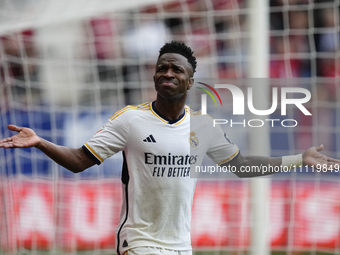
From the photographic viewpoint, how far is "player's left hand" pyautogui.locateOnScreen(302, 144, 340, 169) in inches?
119

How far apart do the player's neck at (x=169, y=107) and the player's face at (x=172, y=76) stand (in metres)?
0.05

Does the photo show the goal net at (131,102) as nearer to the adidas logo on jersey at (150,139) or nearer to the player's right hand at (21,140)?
the adidas logo on jersey at (150,139)

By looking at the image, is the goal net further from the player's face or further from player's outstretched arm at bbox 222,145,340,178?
the player's face

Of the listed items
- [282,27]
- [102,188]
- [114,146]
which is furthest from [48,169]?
[282,27]

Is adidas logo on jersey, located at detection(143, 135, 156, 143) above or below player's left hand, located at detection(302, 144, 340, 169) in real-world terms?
above

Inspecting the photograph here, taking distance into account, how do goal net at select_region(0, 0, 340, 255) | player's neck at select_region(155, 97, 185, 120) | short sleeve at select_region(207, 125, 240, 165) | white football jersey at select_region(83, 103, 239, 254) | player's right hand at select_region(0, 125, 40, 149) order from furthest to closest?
1. goal net at select_region(0, 0, 340, 255)
2. short sleeve at select_region(207, 125, 240, 165)
3. player's neck at select_region(155, 97, 185, 120)
4. white football jersey at select_region(83, 103, 239, 254)
5. player's right hand at select_region(0, 125, 40, 149)

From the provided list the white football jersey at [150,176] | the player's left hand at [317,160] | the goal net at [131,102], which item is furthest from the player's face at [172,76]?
the goal net at [131,102]

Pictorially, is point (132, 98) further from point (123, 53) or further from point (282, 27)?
point (282, 27)

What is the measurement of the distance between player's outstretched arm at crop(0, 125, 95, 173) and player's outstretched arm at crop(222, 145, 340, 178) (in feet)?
3.53

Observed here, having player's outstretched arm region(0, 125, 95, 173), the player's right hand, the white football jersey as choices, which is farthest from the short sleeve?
the player's right hand

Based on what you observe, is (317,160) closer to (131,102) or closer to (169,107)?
(169,107)

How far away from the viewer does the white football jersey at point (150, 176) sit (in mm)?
2832

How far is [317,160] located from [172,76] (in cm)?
118

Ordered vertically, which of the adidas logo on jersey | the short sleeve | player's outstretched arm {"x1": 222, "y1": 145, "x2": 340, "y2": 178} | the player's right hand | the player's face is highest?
the player's face
